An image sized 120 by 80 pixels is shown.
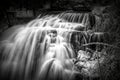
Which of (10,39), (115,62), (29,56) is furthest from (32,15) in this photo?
(115,62)

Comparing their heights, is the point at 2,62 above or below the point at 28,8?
below

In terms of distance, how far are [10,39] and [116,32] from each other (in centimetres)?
374

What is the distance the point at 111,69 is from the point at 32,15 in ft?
17.4

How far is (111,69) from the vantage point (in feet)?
9.19

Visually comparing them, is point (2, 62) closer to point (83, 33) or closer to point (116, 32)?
point (83, 33)

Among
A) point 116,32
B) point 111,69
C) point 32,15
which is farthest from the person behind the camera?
point 32,15

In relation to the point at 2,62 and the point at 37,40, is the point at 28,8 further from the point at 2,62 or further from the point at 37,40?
the point at 2,62

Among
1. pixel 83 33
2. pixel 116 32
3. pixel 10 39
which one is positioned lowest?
pixel 10 39

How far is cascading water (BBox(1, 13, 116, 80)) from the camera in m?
4.10

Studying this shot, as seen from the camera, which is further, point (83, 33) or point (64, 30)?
point (64, 30)

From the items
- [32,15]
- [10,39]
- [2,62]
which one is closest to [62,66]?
[2,62]

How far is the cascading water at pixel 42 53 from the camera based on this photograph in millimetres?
4097

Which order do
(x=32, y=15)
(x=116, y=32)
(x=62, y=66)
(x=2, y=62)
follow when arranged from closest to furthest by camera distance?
1. (x=116, y=32)
2. (x=62, y=66)
3. (x=2, y=62)
4. (x=32, y=15)

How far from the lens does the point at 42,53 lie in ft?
15.0
